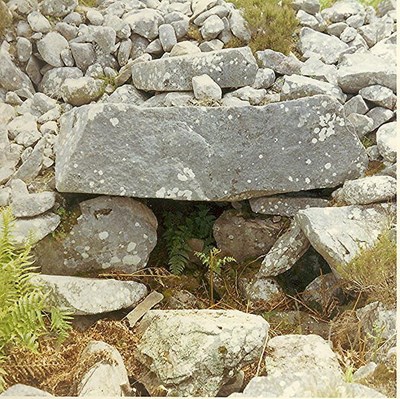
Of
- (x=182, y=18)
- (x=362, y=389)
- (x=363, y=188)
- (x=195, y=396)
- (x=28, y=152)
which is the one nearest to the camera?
(x=362, y=389)

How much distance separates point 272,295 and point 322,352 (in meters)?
1.07

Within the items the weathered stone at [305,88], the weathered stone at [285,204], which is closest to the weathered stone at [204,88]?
the weathered stone at [305,88]

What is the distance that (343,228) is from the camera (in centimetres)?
498

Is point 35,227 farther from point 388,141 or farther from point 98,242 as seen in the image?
point 388,141

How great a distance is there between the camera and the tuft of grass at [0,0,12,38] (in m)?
5.68

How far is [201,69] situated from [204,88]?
20 centimetres

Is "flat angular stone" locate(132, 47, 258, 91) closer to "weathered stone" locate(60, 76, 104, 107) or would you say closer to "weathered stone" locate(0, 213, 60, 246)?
"weathered stone" locate(60, 76, 104, 107)

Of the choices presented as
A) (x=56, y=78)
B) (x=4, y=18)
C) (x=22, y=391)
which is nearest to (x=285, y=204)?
(x=56, y=78)

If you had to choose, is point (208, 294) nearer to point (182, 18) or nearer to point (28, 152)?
point (28, 152)

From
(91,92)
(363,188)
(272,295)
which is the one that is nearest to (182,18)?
(91,92)

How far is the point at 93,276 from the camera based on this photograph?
209 inches

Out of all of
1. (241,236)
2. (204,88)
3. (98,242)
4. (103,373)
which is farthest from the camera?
(241,236)

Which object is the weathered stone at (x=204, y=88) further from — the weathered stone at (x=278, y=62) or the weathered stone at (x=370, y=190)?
the weathered stone at (x=370, y=190)

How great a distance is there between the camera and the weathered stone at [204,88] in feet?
17.8
